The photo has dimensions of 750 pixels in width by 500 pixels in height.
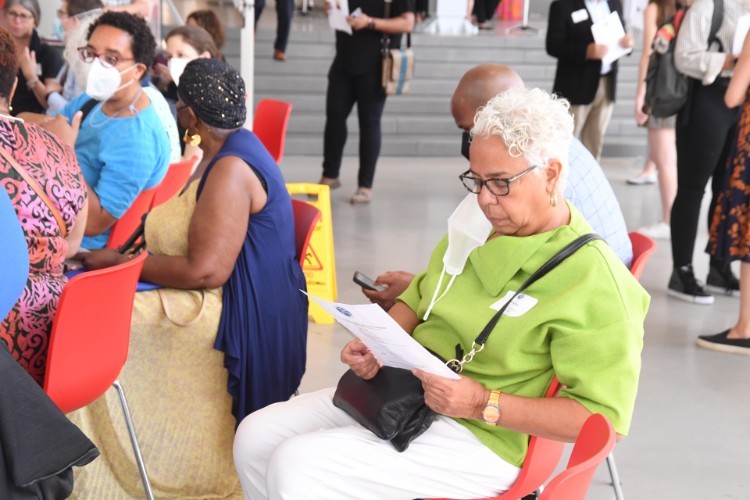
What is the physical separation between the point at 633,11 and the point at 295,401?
9941 millimetres

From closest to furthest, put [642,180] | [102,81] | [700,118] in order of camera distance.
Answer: [102,81], [700,118], [642,180]

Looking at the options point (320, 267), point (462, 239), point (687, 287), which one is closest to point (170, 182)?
point (320, 267)

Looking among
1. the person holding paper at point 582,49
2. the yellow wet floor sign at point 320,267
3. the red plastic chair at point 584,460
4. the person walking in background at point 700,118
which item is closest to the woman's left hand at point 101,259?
the yellow wet floor sign at point 320,267

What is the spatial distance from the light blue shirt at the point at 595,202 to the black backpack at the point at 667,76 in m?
2.23

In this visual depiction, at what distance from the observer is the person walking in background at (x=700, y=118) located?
4.63m

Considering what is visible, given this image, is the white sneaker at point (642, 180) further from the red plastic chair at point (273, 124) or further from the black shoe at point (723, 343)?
the black shoe at point (723, 343)

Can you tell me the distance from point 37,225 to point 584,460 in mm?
1381

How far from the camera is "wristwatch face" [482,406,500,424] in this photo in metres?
1.93

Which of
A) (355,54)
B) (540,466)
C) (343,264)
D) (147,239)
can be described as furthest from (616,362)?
(355,54)

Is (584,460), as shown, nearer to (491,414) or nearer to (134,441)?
(491,414)

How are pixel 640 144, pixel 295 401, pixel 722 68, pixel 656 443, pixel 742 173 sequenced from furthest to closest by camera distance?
pixel 640 144 → pixel 722 68 → pixel 742 173 → pixel 656 443 → pixel 295 401

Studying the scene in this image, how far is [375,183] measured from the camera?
25.6 feet

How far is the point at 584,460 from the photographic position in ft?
5.14

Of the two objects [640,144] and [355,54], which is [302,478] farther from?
[640,144]
